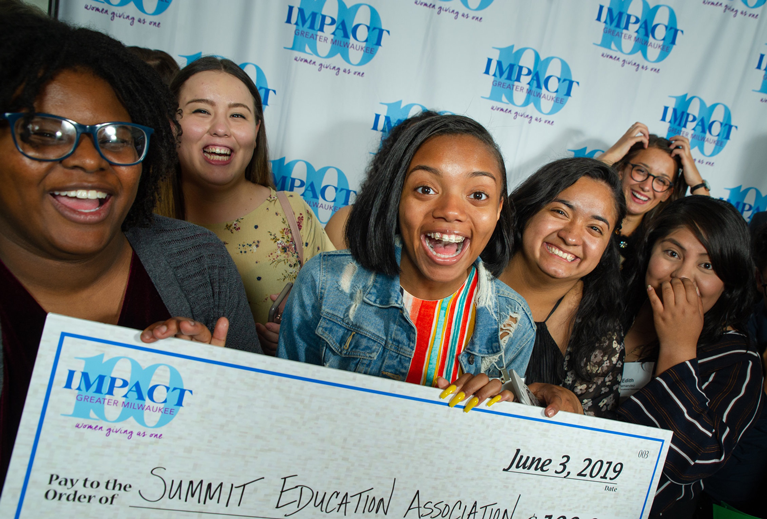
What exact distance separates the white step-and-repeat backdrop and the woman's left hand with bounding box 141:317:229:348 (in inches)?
83.7

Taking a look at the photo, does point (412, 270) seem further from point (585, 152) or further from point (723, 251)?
point (585, 152)

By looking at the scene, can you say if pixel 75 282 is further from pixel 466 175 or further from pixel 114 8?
pixel 114 8

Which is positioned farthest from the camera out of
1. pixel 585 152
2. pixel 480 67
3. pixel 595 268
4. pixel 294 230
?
pixel 585 152

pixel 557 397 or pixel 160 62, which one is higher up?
pixel 160 62

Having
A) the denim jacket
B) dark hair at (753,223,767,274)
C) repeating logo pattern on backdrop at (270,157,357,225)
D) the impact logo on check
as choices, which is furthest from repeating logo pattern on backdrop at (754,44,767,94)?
the impact logo on check

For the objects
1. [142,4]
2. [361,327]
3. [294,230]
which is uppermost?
[142,4]

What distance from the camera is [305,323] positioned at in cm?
134

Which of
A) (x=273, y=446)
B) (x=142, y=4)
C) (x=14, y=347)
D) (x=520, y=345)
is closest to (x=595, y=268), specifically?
(x=520, y=345)

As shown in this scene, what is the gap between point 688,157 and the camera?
260 cm

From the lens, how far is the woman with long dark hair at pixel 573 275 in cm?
166

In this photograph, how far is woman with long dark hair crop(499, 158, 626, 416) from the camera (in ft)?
5.45

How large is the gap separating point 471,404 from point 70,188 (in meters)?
0.91

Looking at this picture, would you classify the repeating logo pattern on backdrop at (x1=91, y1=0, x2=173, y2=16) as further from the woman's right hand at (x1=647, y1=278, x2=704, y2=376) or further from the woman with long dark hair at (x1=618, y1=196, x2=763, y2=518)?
the woman's right hand at (x1=647, y1=278, x2=704, y2=376)

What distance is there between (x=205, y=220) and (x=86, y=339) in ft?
3.75
